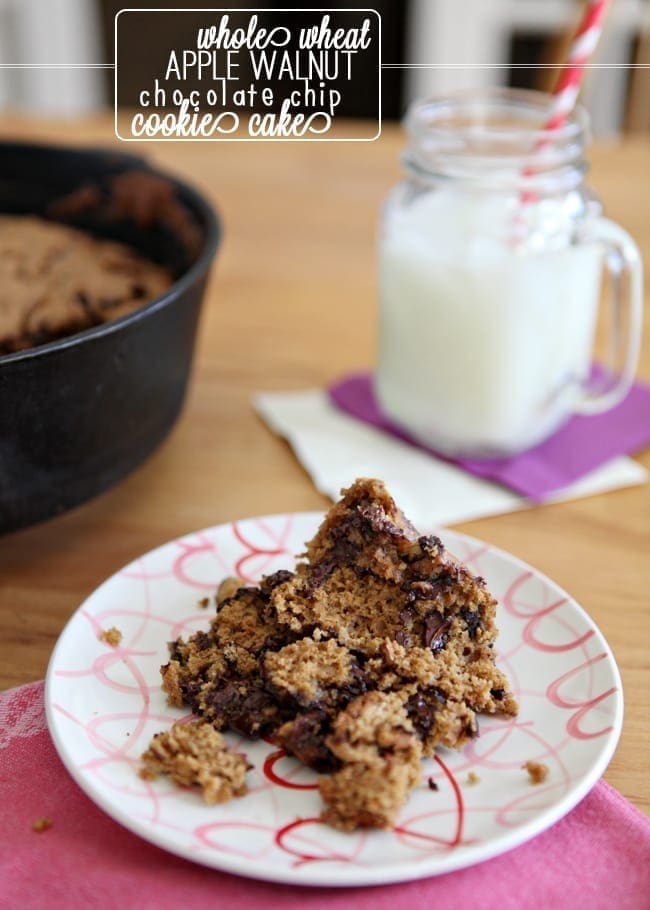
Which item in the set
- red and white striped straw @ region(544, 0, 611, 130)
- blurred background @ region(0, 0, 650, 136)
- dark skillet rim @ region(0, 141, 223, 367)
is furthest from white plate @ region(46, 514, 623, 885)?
blurred background @ region(0, 0, 650, 136)

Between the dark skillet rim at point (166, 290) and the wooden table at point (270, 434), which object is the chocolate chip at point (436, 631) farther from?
the dark skillet rim at point (166, 290)

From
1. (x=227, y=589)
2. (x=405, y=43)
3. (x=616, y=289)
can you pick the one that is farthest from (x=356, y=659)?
(x=405, y=43)

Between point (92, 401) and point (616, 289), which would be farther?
point (616, 289)

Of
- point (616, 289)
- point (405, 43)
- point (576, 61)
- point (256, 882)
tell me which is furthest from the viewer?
point (405, 43)

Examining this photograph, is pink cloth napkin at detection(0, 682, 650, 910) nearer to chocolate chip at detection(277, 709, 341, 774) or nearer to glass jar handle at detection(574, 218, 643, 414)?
chocolate chip at detection(277, 709, 341, 774)

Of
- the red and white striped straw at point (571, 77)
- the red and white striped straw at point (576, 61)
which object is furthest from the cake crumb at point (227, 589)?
the red and white striped straw at point (576, 61)

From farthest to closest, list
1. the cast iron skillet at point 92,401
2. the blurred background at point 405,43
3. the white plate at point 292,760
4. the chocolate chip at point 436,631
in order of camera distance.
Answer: the blurred background at point 405,43 → the cast iron skillet at point 92,401 → the chocolate chip at point 436,631 → the white plate at point 292,760

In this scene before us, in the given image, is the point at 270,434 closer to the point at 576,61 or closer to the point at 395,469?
the point at 395,469
